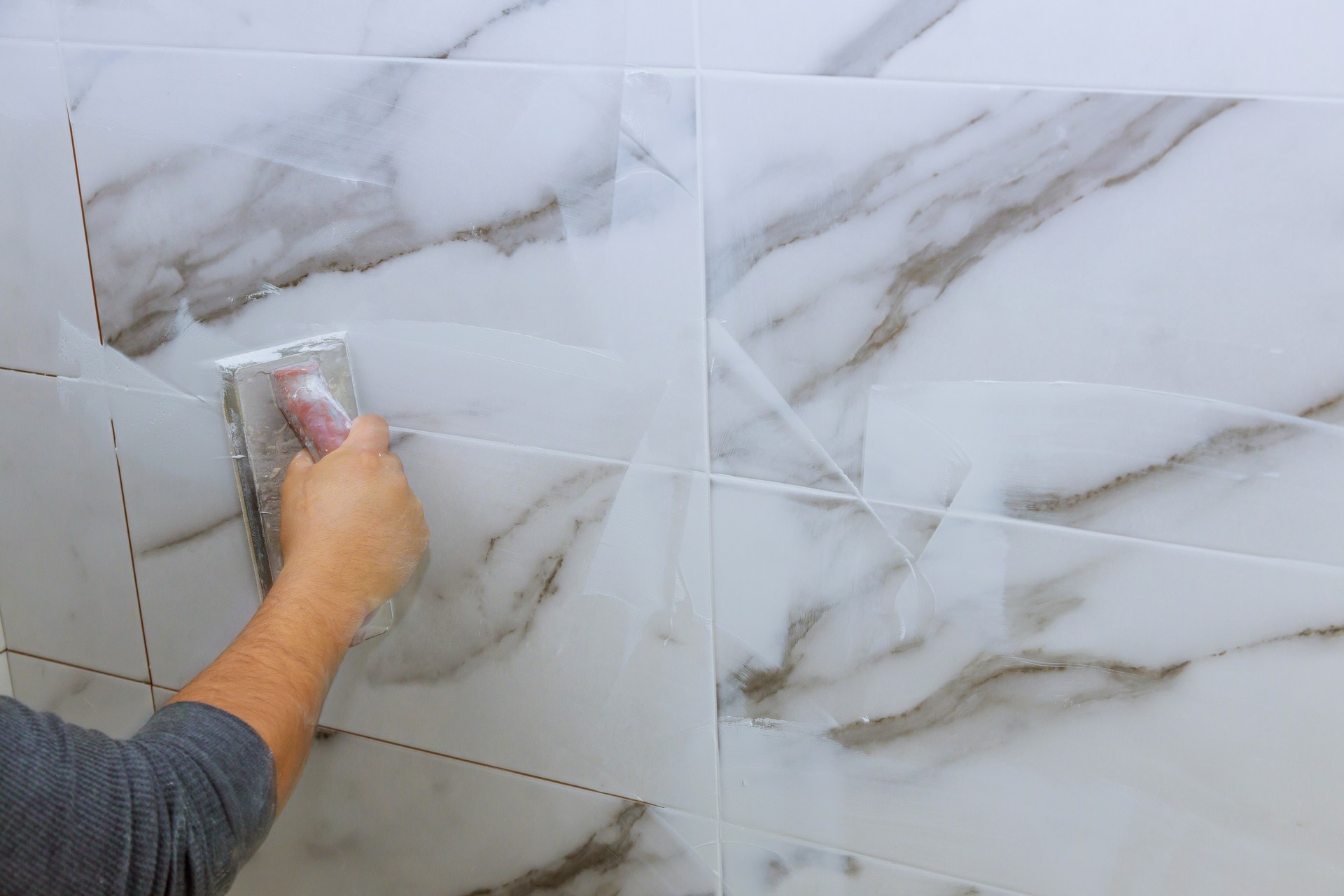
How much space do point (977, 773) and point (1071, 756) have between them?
7 cm

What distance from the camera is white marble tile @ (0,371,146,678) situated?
96 centimetres

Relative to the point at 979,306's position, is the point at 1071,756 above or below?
below

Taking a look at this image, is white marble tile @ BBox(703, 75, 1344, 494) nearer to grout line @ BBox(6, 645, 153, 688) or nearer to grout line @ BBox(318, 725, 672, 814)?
grout line @ BBox(318, 725, 672, 814)

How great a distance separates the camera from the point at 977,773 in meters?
0.75

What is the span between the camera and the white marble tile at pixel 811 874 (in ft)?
2.61

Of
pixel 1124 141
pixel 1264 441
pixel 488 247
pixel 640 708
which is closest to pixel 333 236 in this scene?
pixel 488 247

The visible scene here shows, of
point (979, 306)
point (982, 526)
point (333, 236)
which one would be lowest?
point (982, 526)

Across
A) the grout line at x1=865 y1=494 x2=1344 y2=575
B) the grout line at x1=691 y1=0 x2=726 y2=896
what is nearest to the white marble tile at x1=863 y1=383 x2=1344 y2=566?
the grout line at x1=865 y1=494 x2=1344 y2=575

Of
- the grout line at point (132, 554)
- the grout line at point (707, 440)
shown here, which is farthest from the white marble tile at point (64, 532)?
the grout line at point (707, 440)

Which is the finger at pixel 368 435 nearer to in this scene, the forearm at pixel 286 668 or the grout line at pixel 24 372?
the forearm at pixel 286 668

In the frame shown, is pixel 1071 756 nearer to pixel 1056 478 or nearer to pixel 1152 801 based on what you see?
pixel 1152 801

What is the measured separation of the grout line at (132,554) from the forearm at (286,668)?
328 millimetres

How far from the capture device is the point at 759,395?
0.72 meters

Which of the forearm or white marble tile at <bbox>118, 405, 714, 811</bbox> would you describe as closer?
the forearm
